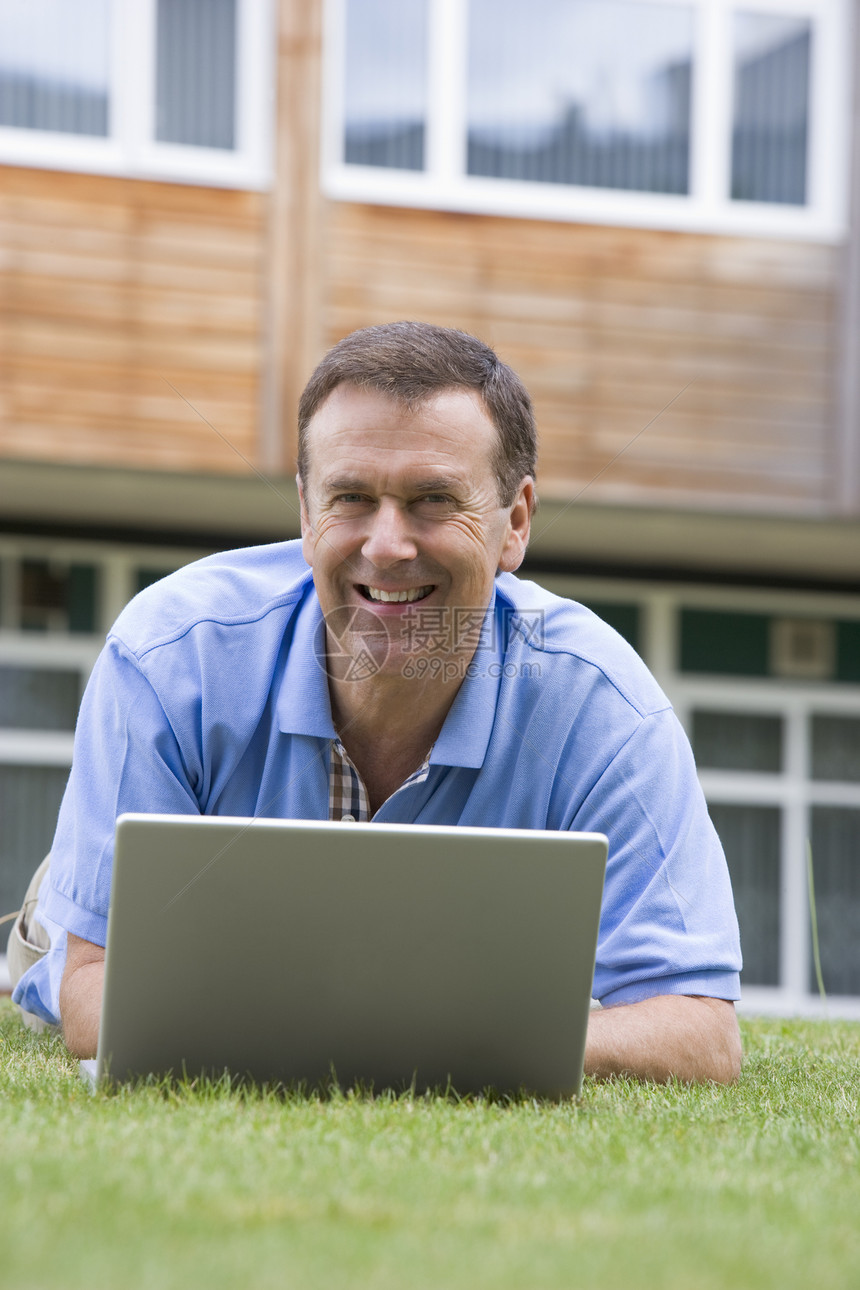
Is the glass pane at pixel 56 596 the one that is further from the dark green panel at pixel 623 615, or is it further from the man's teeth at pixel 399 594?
the man's teeth at pixel 399 594

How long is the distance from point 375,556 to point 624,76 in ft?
19.9

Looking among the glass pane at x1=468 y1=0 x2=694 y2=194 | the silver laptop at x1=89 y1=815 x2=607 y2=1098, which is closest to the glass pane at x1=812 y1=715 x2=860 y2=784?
the glass pane at x1=468 y1=0 x2=694 y2=194

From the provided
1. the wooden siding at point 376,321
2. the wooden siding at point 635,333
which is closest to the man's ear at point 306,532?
the wooden siding at point 376,321

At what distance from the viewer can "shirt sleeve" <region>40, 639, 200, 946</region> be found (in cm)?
240

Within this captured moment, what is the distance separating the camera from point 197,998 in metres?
1.86

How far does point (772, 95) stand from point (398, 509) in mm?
6191

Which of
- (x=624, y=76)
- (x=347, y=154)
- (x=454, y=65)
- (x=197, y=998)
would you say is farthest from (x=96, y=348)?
(x=197, y=998)

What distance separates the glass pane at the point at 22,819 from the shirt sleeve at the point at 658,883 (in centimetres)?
567

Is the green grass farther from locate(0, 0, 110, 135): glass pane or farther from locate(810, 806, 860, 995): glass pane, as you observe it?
locate(810, 806, 860, 995): glass pane

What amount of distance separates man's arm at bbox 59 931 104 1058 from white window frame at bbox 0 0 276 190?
16.6 ft

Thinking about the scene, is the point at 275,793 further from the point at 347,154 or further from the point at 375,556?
the point at 347,154

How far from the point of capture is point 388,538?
8.00 ft

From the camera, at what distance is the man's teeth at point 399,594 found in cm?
250

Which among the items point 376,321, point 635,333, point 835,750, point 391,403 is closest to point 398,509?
point 391,403
